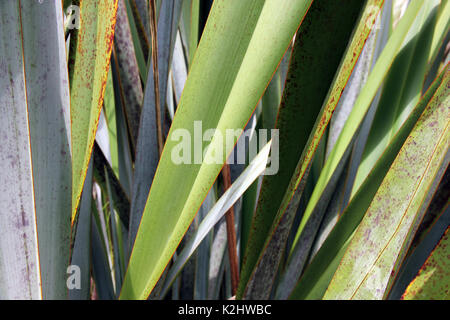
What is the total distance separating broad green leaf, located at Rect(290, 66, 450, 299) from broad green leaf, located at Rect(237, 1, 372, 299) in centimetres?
4

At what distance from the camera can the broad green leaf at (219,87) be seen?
209mm

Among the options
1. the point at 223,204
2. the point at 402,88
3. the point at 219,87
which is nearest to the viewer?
the point at 219,87

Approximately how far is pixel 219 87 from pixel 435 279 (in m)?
0.19

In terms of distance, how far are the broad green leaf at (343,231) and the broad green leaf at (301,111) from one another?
0.04 metres

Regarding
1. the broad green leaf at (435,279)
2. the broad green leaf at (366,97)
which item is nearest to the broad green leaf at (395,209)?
the broad green leaf at (435,279)

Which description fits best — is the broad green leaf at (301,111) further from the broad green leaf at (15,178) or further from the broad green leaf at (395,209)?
the broad green leaf at (15,178)

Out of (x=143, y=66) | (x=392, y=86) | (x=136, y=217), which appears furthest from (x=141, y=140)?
(x=392, y=86)

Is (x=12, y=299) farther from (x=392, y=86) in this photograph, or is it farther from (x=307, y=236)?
(x=392, y=86)

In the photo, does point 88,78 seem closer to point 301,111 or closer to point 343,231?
point 301,111

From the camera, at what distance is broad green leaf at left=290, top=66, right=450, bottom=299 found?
0.36 meters

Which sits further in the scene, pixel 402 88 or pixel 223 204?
pixel 402 88

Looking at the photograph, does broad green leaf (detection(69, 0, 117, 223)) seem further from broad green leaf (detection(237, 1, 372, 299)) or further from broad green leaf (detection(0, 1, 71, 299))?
broad green leaf (detection(237, 1, 372, 299))

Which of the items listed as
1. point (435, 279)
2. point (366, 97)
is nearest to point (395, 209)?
point (435, 279)

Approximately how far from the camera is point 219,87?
224 mm
